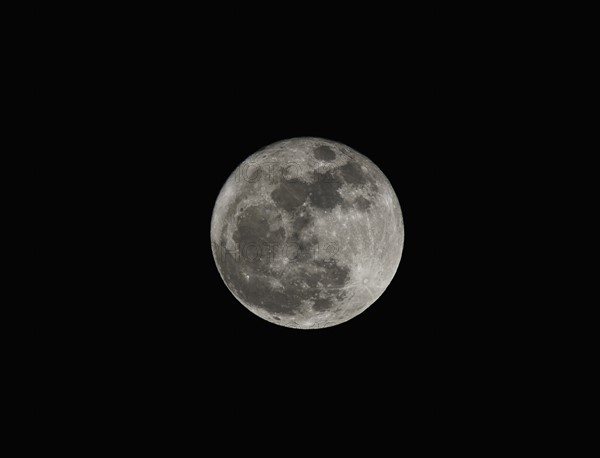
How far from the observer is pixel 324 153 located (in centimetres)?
568

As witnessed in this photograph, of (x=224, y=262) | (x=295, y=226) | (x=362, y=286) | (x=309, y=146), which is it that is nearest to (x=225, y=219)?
(x=224, y=262)

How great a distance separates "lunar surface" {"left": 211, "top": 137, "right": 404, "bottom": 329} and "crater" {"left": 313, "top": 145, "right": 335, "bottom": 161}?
0.04 feet

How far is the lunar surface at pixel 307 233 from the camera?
206 inches

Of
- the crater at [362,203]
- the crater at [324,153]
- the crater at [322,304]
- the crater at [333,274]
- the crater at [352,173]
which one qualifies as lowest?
the crater at [322,304]

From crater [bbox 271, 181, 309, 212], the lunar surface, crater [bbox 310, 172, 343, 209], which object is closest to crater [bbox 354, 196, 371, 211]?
the lunar surface

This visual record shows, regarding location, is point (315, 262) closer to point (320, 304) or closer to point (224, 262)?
point (320, 304)

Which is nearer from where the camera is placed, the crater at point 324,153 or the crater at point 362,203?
the crater at point 362,203

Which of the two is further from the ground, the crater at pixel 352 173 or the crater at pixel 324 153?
the crater at pixel 324 153

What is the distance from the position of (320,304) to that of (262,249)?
3.41 ft

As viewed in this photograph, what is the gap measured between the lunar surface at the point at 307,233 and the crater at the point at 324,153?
0.01m

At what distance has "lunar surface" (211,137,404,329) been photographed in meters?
5.22

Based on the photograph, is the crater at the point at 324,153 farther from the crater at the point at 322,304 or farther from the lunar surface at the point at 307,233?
the crater at the point at 322,304

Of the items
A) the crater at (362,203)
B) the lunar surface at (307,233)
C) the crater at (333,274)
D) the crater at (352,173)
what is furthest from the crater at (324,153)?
the crater at (333,274)

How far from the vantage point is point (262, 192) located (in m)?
5.39
